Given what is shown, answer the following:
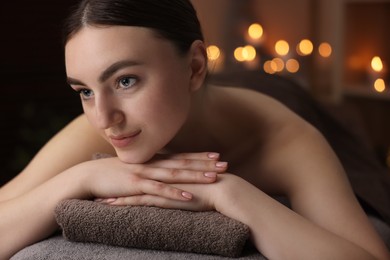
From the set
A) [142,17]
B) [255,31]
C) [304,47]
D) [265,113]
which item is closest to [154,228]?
[142,17]

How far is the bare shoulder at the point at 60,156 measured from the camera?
4.36 feet

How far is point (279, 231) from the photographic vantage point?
1036 mm

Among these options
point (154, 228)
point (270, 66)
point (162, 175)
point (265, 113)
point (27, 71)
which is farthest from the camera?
point (270, 66)

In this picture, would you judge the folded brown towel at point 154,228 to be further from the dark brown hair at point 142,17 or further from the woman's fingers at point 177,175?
the dark brown hair at point 142,17

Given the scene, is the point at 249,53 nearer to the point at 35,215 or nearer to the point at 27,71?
the point at 27,71

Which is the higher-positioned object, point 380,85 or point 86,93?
point 86,93

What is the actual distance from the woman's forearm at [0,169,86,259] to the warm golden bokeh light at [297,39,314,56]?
299 cm

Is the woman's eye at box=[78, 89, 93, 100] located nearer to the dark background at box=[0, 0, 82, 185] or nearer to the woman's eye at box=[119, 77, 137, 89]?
the woman's eye at box=[119, 77, 137, 89]

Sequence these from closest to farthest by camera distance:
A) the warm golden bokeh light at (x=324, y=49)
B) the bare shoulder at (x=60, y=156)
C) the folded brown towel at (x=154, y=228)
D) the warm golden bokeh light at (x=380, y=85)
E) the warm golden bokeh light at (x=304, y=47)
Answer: the folded brown towel at (x=154, y=228) < the bare shoulder at (x=60, y=156) < the warm golden bokeh light at (x=380, y=85) < the warm golden bokeh light at (x=324, y=49) < the warm golden bokeh light at (x=304, y=47)

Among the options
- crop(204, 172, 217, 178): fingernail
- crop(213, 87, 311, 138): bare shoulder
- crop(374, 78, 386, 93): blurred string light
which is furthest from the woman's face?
crop(374, 78, 386, 93): blurred string light

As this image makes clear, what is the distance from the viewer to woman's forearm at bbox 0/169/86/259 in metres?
1.12

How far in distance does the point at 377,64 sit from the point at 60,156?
2.24 m

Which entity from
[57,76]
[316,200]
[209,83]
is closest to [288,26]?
[57,76]

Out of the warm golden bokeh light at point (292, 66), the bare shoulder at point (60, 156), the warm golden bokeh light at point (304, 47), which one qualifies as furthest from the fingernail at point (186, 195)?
the warm golden bokeh light at point (304, 47)
